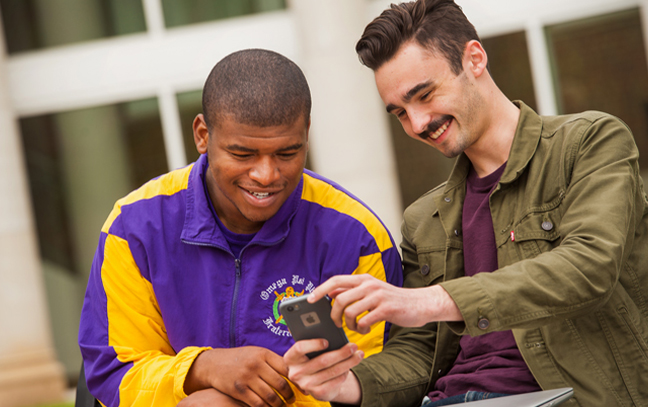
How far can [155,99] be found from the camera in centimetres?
745

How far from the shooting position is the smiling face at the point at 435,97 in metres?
2.37

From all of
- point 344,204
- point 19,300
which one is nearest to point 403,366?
point 344,204

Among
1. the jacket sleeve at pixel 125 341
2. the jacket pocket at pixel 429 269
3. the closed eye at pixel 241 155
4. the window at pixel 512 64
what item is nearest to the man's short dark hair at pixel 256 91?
the closed eye at pixel 241 155

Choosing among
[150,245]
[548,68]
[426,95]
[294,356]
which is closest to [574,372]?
[294,356]

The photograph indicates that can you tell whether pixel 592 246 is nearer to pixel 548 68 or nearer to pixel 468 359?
pixel 468 359

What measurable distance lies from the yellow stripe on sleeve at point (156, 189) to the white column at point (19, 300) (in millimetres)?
5118

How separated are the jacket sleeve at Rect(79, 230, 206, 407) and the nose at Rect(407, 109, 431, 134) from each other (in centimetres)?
103

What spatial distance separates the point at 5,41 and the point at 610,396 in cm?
733

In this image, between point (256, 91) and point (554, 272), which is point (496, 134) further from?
point (256, 91)

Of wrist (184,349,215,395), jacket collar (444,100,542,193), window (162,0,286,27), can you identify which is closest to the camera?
wrist (184,349,215,395)

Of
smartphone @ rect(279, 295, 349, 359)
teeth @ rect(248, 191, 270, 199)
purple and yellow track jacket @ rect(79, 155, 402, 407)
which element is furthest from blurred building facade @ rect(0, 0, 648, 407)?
smartphone @ rect(279, 295, 349, 359)

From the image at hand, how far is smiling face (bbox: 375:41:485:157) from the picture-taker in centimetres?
237

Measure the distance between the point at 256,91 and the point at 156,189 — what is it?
56cm

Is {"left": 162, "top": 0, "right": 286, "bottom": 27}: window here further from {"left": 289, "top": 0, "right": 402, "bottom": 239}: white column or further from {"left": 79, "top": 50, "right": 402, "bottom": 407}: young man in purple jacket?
{"left": 79, "top": 50, "right": 402, "bottom": 407}: young man in purple jacket
